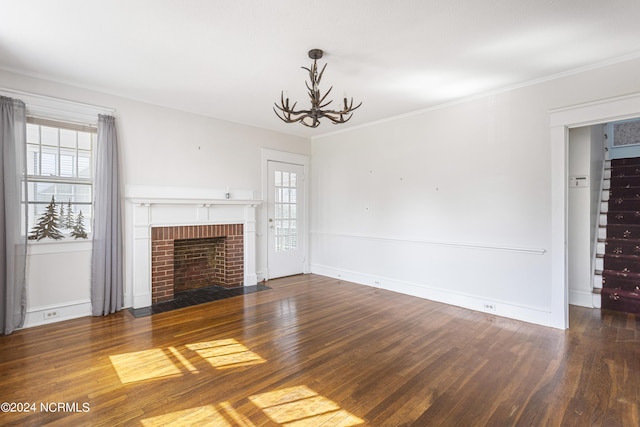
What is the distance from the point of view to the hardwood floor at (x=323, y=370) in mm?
2033

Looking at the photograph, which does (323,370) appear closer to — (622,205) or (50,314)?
(50,314)

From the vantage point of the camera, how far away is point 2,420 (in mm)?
1959

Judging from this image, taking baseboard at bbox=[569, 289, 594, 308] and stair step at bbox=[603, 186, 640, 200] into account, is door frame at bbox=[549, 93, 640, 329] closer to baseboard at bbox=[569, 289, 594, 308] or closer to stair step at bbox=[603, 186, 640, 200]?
baseboard at bbox=[569, 289, 594, 308]

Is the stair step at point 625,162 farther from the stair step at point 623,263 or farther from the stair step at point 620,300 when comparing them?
the stair step at point 620,300

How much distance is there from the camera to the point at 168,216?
442cm

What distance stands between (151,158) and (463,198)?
429 cm

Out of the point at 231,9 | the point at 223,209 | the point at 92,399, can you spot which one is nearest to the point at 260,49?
the point at 231,9

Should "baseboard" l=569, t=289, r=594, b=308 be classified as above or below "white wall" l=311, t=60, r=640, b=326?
below

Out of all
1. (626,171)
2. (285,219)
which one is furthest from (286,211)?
(626,171)

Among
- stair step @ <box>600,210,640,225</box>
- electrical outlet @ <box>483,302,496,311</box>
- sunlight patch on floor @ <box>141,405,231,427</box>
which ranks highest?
stair step @ <box>600,210,640,225</box>

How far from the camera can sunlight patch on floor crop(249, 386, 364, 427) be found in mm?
1963

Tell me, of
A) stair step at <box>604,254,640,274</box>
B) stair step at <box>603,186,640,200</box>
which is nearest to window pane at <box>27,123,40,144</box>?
stair step at <box>604,254,640,274</box>

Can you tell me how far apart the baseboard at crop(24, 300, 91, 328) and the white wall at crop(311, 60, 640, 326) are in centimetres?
382

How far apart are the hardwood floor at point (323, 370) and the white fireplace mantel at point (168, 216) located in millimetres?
530
